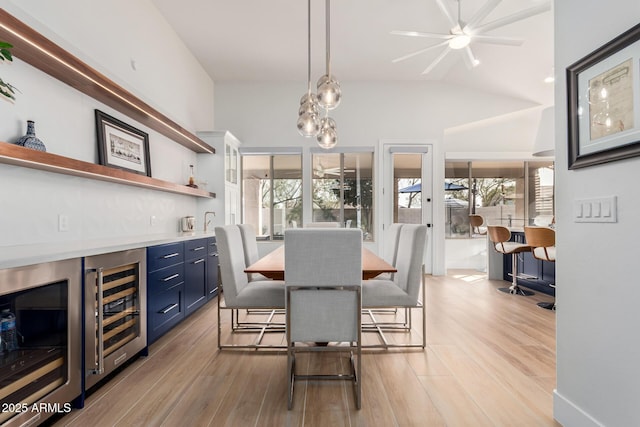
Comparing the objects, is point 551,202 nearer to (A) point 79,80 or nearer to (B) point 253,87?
(B) point 253,87

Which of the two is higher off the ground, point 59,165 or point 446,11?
point 446,11

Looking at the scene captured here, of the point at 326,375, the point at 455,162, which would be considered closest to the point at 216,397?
the point at 326,375

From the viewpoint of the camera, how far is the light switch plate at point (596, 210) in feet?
4.37

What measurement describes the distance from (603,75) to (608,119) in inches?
7.8

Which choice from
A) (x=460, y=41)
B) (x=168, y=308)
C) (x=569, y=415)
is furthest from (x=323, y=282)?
(x=460, y=41)

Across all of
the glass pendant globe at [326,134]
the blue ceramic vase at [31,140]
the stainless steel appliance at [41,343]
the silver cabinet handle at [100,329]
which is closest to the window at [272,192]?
the glass pendant globe at [326,134]

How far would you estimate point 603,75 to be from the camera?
137 cm

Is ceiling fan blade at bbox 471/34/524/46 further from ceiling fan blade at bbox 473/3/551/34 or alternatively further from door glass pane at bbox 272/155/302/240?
door glass pane at bbox 272/155/302/240

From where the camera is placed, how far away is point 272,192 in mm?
5809

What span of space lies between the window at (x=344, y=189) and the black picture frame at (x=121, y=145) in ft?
9.63

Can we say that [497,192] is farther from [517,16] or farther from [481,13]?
[481,13]

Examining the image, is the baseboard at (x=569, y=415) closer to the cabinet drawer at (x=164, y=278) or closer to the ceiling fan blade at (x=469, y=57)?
the cabinet drawer at (x=164, y=278)

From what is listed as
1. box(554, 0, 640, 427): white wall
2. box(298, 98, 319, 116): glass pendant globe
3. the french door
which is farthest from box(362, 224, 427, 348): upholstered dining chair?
the french door

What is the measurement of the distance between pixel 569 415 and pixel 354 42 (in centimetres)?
449
